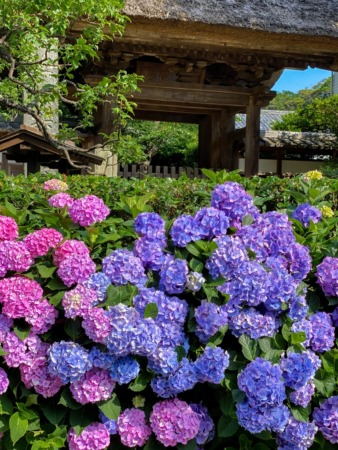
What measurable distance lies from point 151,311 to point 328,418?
2.22 ft

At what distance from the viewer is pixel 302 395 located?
5.31 feet

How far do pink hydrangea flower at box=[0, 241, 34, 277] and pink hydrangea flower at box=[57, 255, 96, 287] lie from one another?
125 mm

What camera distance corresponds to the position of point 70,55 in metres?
3.91

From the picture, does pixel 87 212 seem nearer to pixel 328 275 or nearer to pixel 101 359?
pixel 101 359

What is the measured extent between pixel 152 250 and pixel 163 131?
1260cm

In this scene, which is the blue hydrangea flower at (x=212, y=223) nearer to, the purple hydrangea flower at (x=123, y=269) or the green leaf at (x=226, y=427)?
the purple hydrangea flower at (x=123, y=269)

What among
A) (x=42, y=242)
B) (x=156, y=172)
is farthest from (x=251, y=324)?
(x=156, y=172)

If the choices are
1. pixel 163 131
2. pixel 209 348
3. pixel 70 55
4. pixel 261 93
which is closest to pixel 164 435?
pixel 209 348

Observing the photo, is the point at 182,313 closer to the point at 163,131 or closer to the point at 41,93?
the point at 41,93

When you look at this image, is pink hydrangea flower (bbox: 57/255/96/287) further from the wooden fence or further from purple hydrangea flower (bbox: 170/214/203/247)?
the wooden fence

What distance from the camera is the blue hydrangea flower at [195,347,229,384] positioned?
1557 mm

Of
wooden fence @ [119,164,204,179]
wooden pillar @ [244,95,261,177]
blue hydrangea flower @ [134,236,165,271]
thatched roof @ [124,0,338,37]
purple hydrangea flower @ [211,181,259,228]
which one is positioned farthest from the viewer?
wooden fence @ [119,164,204,179]

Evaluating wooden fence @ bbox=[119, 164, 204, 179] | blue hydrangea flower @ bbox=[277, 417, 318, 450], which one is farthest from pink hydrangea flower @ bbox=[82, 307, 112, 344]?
wooden fence @ bbox=[119, 164, 204, 179]

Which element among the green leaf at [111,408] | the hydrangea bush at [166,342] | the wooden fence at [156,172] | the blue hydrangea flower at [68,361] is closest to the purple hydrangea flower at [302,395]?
the hydrangea bush at [166,342]
